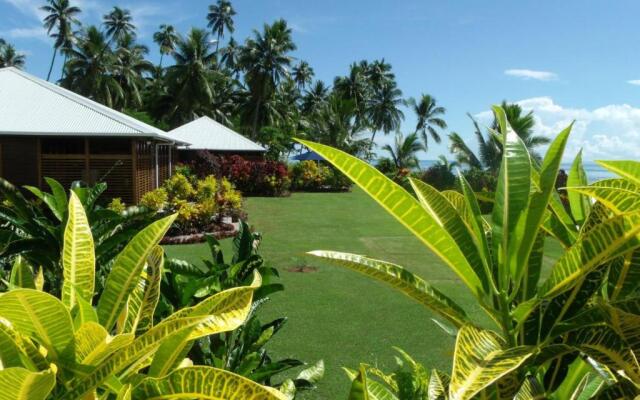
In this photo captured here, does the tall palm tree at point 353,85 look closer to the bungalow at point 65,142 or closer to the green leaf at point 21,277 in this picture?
the bungalow at point 65,142

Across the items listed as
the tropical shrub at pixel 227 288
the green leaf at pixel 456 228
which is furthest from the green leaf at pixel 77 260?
the green leaf at pixel 456 228

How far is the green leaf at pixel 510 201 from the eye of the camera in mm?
1208

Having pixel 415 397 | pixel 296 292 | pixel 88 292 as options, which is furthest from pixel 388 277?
pixel 296 292

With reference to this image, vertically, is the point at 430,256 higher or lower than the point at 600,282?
lower

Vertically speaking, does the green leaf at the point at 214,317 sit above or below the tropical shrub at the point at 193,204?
above

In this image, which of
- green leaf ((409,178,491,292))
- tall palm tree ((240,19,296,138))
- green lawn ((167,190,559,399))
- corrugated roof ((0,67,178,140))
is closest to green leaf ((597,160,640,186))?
green leaf ((409,178,491,292))

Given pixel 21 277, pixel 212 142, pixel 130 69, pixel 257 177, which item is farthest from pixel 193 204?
pixel 130 69

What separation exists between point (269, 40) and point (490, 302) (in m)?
43.1

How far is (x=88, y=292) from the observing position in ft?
4.17

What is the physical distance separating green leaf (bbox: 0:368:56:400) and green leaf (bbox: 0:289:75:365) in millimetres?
147

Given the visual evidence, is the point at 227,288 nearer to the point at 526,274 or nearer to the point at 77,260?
the point at 77,260

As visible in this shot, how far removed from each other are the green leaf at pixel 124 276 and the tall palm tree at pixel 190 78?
4301 centimetres

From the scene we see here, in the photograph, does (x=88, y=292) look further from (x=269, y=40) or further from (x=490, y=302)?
(x=269, y=40)

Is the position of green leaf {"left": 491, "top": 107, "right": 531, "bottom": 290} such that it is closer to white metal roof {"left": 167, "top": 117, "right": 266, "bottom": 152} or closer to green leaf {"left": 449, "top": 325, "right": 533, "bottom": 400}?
green leaf {"left": 449, "top": 325, "right": 533, "bottom": 400}
